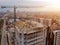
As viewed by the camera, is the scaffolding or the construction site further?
the scaffolding

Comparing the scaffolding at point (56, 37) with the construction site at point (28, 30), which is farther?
the scaffolding at point (56, 37)

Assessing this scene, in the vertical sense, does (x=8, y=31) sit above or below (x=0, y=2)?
below

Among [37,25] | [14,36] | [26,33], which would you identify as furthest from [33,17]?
[14,36]

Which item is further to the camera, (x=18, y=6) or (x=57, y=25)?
(x=57, y=25)

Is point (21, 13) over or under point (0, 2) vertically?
under

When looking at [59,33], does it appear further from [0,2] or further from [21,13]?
[0,2]

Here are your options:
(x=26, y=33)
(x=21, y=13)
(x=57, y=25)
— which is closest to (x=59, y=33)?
(x=57, y=25)

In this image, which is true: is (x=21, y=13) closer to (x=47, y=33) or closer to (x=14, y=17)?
(x=14, y=17)

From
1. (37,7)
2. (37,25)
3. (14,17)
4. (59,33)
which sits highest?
(37,7)

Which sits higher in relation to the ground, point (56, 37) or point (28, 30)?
point (28, 30)
